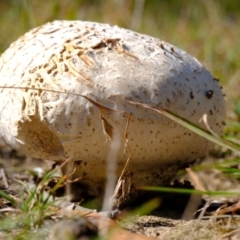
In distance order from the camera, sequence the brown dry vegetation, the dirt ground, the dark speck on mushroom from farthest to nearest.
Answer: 1. the dark speck on mushroom
2. the brown dry vegetation
3. the dirt ground

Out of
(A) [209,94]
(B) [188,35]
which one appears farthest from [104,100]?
(B) [188,35]

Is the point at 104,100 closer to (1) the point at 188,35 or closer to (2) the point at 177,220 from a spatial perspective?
(2) the point at 177,220

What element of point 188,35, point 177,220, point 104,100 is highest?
point 188,35

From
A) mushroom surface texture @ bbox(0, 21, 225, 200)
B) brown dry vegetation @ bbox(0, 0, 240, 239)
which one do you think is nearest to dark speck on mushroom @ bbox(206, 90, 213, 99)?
mushroom surface texture @ bbox(0, 21, 225, 200)

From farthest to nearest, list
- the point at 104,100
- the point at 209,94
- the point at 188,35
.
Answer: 1. the point at 188,35
2. the point at 209,94
3. the point at 104,100

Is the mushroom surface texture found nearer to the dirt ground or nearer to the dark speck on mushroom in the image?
Answer: the dark speck on mushroom

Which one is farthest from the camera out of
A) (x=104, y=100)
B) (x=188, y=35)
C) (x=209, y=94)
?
(x=188, y=35)

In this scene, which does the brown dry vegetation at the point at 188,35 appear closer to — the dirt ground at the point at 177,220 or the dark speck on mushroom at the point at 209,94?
the dirt ground at the point at 177,220

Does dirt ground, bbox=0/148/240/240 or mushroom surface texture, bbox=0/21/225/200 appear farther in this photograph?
mushroom surface texture, bbox=0/21/225/200

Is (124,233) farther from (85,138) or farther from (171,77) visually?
(171,77)
